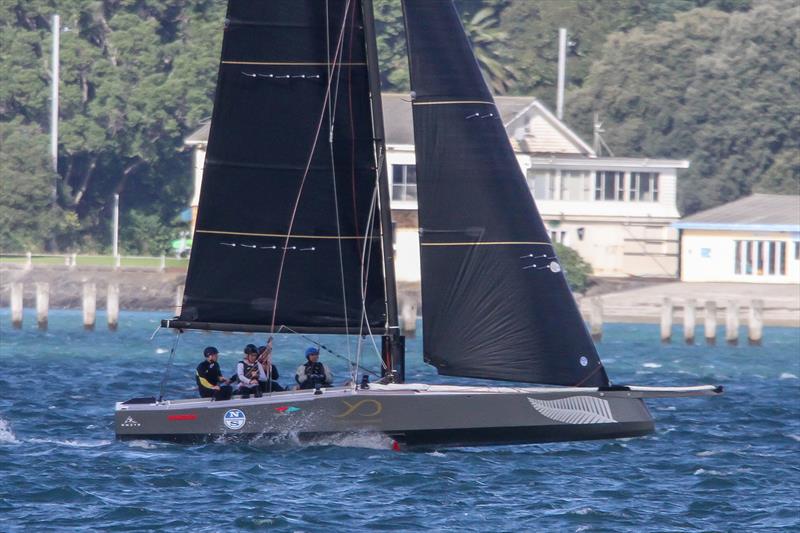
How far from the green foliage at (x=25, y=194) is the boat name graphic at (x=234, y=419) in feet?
161

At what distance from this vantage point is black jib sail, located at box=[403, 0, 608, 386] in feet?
66.3

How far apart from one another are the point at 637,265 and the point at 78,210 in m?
25.2

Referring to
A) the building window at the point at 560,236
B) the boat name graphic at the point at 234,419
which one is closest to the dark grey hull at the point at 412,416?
the boat name graphic at the point at 234,419

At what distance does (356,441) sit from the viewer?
2022 cm

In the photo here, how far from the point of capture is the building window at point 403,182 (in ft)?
200

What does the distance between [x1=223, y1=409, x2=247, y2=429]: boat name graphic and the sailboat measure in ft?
0.06

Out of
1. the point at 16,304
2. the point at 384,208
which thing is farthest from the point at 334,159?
the point at 16,304

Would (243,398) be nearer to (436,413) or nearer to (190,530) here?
(436,413)

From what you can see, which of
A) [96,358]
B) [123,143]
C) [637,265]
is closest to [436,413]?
[96,358]

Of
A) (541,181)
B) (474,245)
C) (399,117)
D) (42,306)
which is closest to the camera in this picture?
(474,245)

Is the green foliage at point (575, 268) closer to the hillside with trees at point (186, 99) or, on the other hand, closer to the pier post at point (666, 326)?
the pier post at point (666, 326)

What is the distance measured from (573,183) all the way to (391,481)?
1903 inches

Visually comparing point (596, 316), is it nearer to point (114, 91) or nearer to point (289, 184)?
point (289, 184)

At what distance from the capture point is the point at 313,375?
2077 centimetres
